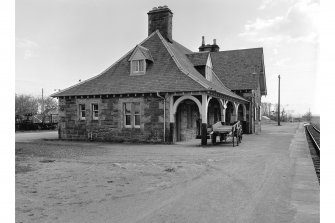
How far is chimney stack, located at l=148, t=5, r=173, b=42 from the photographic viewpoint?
2261cm

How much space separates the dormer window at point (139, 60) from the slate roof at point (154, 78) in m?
0.32

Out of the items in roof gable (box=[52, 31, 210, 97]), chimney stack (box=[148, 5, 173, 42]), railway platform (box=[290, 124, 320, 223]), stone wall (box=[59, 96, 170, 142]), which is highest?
chimney stack (box=[148, 5, 173, 42])

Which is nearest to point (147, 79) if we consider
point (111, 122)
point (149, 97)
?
point (149, 97)

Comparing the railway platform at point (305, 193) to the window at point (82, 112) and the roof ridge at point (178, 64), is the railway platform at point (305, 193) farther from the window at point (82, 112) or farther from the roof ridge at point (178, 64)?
the window at point (82, 112)

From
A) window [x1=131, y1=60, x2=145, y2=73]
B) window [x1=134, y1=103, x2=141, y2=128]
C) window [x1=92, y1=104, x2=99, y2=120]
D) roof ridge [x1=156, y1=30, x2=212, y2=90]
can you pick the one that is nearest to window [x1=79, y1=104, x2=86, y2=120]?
window [x1=92, y1=104, x2=99, y2=120]

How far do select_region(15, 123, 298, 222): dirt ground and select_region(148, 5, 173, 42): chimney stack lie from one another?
13.6 meters

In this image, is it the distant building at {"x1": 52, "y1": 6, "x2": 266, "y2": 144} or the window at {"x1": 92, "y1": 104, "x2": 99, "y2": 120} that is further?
the window at {"x1": 92, "y1": 104, "x2": 99, "y2": 120}

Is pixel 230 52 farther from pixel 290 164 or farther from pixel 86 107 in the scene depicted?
pixel 290 164

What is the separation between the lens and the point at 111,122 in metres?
19.6

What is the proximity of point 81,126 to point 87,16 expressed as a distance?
564 inches

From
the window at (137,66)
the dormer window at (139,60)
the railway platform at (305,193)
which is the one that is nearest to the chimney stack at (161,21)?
the dormer window at (139,60)

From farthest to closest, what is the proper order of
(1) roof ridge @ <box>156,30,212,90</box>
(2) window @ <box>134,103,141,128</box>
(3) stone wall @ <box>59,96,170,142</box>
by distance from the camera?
(2) window @ <box>134,103,141,128</box> < (3) stone wall @ <box>59,96,170,142</box> < (1) roof ridge @ <box>156,30,212,90</box>

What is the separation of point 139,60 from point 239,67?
12.4m

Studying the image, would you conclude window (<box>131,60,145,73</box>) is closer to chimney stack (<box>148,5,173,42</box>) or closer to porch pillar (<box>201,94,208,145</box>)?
chimney stack (<box>148,5,173,42</box>)
